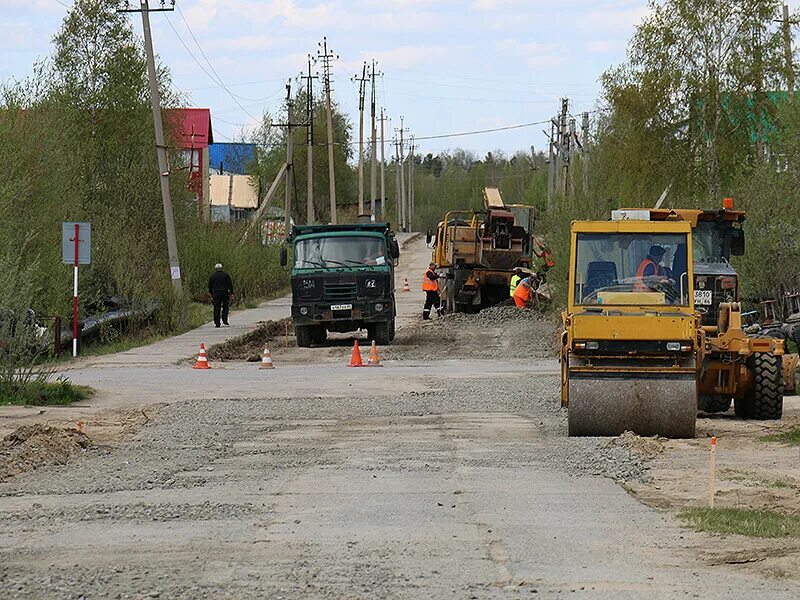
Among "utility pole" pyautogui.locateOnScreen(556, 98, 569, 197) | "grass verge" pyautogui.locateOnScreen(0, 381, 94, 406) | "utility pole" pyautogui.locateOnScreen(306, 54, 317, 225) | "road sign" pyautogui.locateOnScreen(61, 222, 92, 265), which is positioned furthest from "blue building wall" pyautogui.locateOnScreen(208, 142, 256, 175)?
"grass verge" pyautogui.locateOnScreen(0, 381, 94, 406)

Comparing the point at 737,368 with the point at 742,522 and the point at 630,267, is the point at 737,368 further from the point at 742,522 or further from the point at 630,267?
the point at 742,522

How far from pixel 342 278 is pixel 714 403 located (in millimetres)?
14786

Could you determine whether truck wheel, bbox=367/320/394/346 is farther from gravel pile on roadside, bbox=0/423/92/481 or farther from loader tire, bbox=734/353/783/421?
gravel pile on roadside, bbox=0/423/92/481

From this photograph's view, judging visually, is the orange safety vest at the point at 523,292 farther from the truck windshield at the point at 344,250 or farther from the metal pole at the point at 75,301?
the metal pole at the point at 75,301

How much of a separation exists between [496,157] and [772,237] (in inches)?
6116

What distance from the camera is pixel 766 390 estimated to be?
18.0m

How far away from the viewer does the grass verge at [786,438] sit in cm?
1570

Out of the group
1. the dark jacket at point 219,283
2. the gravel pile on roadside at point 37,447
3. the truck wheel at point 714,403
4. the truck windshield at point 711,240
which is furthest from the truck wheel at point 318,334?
the gravel pile on roadside at point 37,447

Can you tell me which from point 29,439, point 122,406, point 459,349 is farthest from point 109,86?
point 29,439

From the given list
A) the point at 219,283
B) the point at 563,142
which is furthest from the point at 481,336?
the point at 563,142

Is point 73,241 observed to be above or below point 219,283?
above

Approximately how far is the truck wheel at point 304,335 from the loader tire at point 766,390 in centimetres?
1667

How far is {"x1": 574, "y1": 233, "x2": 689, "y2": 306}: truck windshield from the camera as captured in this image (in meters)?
16.3

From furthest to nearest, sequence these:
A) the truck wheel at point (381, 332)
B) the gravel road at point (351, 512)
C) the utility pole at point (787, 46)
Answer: the utility pole at point (787, 46) → the truck wheel at point (381, 332) → the gravel road at point (351, 512)
